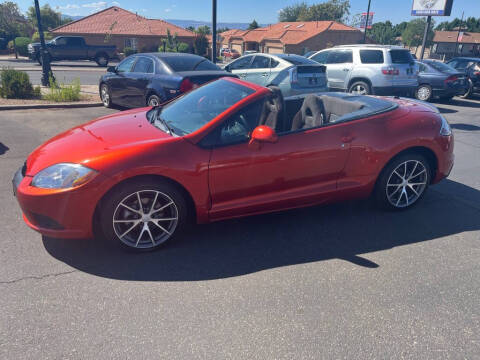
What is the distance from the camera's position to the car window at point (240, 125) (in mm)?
3412

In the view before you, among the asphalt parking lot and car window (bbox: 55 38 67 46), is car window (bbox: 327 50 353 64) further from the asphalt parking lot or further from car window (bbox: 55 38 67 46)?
car window (bbox: 55 38 67 46)

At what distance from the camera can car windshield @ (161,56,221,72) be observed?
835 cm

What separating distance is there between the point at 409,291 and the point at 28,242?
135 inches

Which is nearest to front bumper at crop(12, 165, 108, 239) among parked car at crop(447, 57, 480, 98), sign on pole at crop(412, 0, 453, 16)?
parked car at crop(447, 57, 480, 98)

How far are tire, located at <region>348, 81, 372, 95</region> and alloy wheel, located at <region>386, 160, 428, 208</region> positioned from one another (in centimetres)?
756

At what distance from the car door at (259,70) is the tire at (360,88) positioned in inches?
115

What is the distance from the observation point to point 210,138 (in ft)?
11.0

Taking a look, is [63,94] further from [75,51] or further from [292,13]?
[292,13]

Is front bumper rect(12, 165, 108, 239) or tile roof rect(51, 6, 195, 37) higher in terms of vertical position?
tile roof rect(51, 6, 195, 37)

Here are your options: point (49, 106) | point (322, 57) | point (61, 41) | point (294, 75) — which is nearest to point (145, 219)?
point (294, 75)

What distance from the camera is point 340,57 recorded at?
1227cm

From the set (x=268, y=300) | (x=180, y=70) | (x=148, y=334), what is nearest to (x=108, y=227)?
(x=148, y=334)

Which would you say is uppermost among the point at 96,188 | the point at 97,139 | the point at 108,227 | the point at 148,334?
the point at 97,139

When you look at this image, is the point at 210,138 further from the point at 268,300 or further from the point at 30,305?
the point at 30,305
